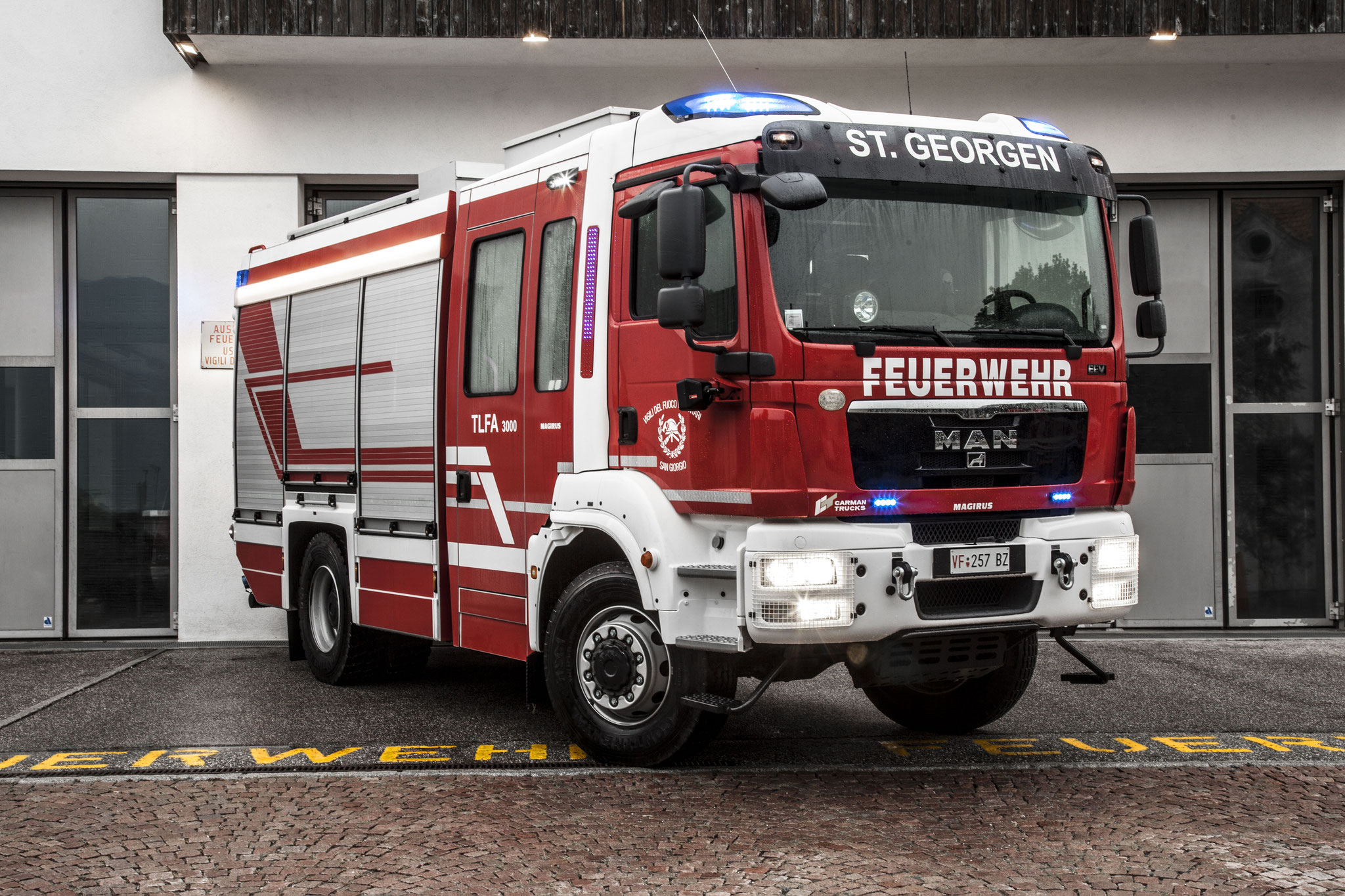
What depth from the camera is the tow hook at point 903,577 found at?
18.8 feet

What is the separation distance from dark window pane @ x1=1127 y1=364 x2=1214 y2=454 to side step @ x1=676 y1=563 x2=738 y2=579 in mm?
7192

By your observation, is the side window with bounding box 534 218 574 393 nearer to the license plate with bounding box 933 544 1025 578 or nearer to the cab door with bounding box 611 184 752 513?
the cab door with bounding box 611 184 752 513

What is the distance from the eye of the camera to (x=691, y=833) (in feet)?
17.5

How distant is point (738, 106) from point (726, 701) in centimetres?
268

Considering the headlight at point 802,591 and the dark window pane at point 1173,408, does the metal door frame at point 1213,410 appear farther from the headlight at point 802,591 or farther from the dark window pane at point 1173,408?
the headlight at point 802,591

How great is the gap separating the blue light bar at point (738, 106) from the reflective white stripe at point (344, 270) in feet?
7.22

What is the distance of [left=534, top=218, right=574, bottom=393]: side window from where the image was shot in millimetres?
6883

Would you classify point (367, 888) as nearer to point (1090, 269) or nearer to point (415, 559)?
point (415, 559)

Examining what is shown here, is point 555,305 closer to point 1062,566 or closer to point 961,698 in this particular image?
point 1062,566

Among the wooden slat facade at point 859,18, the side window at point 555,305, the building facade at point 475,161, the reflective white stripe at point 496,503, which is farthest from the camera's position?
the building facade at point 475,161

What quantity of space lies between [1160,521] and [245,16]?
876cm

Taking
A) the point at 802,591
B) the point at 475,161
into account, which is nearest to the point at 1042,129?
the point at 802,591

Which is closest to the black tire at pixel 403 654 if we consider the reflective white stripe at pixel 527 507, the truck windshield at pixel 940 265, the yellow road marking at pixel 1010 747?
the reflective white stripe at pixel 527 507

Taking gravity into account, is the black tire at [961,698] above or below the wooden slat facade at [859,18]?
below
